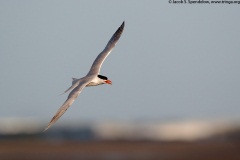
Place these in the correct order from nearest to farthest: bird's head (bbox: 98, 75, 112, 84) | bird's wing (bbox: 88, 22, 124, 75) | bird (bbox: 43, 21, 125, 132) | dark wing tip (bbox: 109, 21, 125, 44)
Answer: bird (bbox: 43, 21, 125, 132)
bird's head (bbox: 98, 75, 112, 84)
bird's wing (bbox: 88, 22, 124, 75)
dark wing tip (bbox: 109, 21, 125, 44)

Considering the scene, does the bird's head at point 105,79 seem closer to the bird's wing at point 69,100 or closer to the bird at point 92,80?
the bird at point 92,80

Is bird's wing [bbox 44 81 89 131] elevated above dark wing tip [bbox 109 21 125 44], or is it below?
below

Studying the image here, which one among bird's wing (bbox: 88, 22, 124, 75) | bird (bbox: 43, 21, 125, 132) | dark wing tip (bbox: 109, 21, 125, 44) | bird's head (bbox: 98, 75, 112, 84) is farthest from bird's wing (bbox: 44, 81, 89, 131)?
dark wing tip (bbox: 109, 21, 125, 44)

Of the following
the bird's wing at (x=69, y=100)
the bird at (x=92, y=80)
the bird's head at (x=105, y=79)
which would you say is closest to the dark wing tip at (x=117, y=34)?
the bird at (x=92, y=80)

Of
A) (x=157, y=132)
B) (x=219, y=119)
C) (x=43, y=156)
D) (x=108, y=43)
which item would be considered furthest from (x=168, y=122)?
(x=108, y=43)

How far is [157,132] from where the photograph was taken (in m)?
108

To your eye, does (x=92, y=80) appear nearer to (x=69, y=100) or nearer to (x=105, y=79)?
(x=105, y=79)

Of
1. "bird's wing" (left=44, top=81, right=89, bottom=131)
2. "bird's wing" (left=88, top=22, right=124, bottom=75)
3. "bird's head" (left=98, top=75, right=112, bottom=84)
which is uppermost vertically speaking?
"bird's wing" (left=88, top=22, right=124, bottom=75)

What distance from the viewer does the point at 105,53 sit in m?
22.6

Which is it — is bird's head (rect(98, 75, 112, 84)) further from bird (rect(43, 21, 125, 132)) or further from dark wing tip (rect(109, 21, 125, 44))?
dark wing tip (rect(109, 21, 125, 44))

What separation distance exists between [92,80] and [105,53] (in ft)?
5.43

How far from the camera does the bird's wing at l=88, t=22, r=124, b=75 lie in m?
22.1

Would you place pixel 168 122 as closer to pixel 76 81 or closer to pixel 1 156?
pixel 1 156

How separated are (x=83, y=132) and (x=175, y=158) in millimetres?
66859
